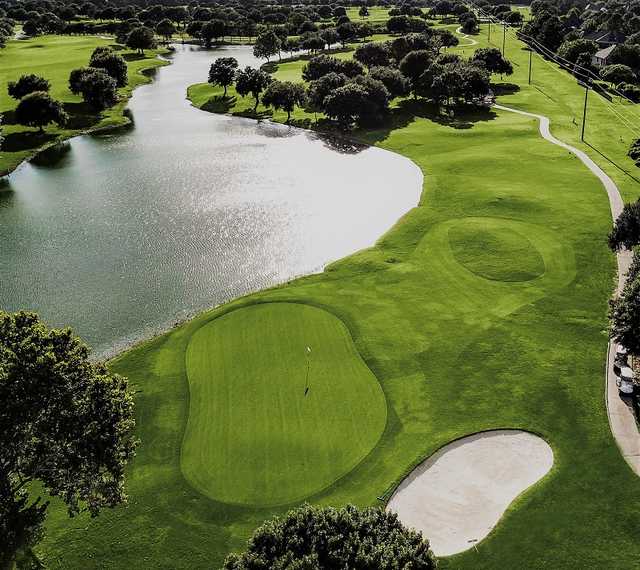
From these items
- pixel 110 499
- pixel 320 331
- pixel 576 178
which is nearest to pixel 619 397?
pixel 320 331

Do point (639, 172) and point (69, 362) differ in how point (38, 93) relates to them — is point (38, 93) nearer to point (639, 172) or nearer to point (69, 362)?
point (69, 362)

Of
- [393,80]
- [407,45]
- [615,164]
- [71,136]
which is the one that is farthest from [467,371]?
[407,45]

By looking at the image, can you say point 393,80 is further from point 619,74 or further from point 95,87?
point 95,87

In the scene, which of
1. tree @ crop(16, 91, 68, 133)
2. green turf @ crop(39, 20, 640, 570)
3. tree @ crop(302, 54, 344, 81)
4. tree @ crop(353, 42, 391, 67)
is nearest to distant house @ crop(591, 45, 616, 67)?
tree @ crop(353, 42, 391, 67)

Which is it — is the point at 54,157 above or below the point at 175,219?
above

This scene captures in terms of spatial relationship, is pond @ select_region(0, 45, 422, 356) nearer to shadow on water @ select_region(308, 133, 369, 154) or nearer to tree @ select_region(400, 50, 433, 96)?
shadow on water @ select_region(308, 133, 369, 154)

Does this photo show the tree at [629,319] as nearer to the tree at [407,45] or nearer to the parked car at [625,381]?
the parked car at [625,381]
